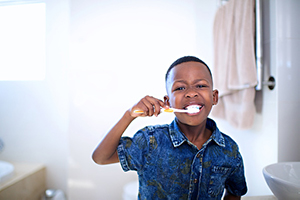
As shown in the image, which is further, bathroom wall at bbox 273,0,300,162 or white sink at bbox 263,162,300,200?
bathroom wall at bbox 273,0,300,162

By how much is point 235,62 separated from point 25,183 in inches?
49.1

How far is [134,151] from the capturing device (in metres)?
0.64

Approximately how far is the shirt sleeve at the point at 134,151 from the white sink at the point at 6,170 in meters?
0.60

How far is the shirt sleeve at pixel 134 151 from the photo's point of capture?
623 millimetres

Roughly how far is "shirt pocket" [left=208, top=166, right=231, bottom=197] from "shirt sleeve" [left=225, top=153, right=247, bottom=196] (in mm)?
41

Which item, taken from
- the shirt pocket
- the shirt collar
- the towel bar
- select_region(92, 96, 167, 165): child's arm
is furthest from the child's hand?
the towel bar

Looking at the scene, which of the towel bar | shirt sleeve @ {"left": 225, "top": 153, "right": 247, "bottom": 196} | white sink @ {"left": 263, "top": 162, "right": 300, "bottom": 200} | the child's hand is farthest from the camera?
the towel bar

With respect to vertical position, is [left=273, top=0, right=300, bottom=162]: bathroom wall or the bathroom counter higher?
[left=273, top=0, right=300, bottom=162]: bathroom wall

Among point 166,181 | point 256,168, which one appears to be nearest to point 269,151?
point 256,168

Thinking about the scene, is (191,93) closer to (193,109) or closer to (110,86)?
(193,109)

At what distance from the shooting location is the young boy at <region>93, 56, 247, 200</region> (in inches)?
25.2

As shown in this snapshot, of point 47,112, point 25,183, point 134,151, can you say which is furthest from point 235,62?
point 25,183

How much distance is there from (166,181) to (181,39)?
1161 mm

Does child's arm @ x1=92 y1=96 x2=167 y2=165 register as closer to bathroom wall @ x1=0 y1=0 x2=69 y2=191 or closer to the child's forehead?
the child's forehead
